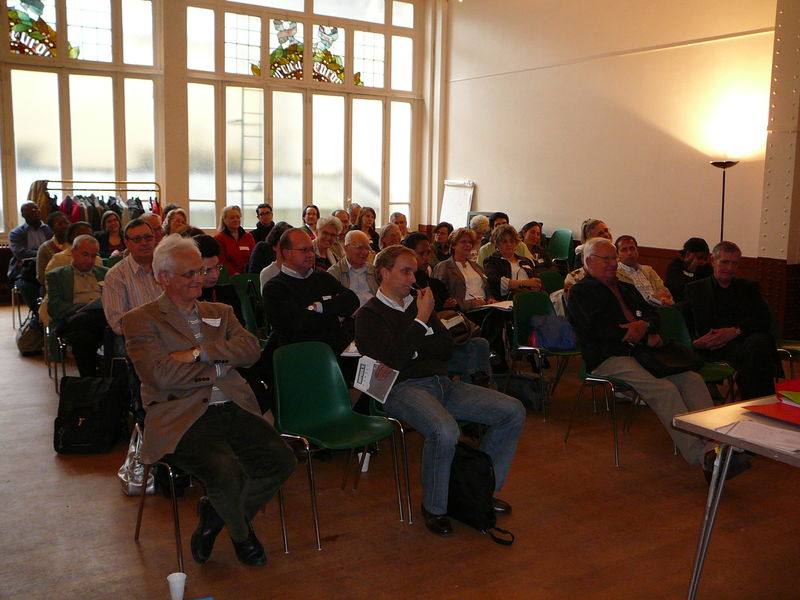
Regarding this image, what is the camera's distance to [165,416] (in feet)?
9.89

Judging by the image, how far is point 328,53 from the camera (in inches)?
486

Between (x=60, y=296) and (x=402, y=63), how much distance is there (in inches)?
359

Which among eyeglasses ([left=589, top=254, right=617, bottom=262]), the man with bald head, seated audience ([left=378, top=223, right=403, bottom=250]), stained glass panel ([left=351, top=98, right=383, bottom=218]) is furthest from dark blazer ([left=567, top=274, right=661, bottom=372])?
stained glass panel ([left=351, top=98, right=383, bottom=218])

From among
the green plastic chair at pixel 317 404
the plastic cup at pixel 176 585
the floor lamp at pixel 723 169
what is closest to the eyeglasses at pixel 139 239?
the green plastic chair at pixel 317 404

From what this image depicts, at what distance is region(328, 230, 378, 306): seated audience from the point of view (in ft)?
17.1

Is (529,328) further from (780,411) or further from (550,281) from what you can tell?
(780,411)

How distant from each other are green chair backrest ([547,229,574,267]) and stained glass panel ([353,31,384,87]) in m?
4.51

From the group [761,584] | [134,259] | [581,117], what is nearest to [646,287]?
[761,584]

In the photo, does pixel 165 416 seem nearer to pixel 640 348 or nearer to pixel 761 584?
pixel 761 584

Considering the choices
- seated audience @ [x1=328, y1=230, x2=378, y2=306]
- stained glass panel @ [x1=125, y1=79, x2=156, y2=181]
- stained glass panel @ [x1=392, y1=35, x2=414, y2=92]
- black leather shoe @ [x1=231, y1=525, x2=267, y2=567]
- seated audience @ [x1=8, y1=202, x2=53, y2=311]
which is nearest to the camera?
black leather shoe @ [x1=231, y1=525, x2=267, y2=567]

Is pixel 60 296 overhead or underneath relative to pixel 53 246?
underneath

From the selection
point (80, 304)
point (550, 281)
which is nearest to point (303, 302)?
point (80, 304)

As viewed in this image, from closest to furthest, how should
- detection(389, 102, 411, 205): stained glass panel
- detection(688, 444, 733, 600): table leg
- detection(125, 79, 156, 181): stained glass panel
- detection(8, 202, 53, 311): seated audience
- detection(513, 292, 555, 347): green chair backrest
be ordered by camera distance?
detection(688, 444, 733, 600): table leg, detection(513, 292, 555, 347): green chair backrest, detection(8, 202, 53, 311): seated audience, detection(125, 79, 156, 181): stained glass panel, detection(389, 102, 411, 205): stained glass panel

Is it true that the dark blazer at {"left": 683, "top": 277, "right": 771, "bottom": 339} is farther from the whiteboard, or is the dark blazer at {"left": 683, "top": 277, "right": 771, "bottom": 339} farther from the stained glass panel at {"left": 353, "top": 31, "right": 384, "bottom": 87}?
the stained glass panel at {"left": 353, "top": 31, "right": 384, "bottom": 87}
